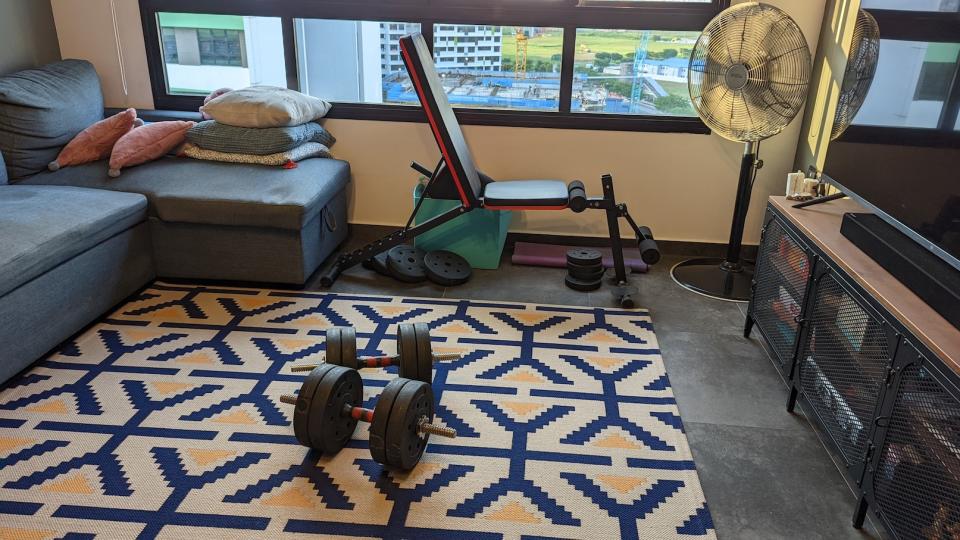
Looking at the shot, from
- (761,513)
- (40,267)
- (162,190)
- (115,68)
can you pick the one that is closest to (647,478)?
(761,513)

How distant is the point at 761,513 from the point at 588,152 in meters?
2.27

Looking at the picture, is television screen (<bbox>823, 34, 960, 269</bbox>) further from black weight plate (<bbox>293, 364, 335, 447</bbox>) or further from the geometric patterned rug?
black weight plate (<bbox>293, 364, 335, 447</bbox>)

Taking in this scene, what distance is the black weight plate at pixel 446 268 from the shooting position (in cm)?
347

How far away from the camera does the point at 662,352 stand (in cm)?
290

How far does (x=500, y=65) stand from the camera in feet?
12.5

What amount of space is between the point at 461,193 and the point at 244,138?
1.15m

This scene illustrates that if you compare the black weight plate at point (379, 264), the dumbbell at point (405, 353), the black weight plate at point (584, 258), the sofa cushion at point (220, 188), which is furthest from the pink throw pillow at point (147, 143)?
the black weight plate at point (584, 258)

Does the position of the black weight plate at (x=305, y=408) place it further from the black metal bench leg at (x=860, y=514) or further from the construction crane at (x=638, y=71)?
the construction crane at (x=638, y=71)

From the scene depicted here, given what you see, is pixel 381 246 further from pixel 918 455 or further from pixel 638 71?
pixel 918 455

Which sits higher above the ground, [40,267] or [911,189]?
[911,189]

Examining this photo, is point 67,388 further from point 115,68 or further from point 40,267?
point 115,68

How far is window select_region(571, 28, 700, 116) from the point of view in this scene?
145 inches

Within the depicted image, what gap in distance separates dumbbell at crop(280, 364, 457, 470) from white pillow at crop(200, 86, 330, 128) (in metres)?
1.76

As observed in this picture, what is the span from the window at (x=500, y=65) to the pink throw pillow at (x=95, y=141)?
1611 mm
